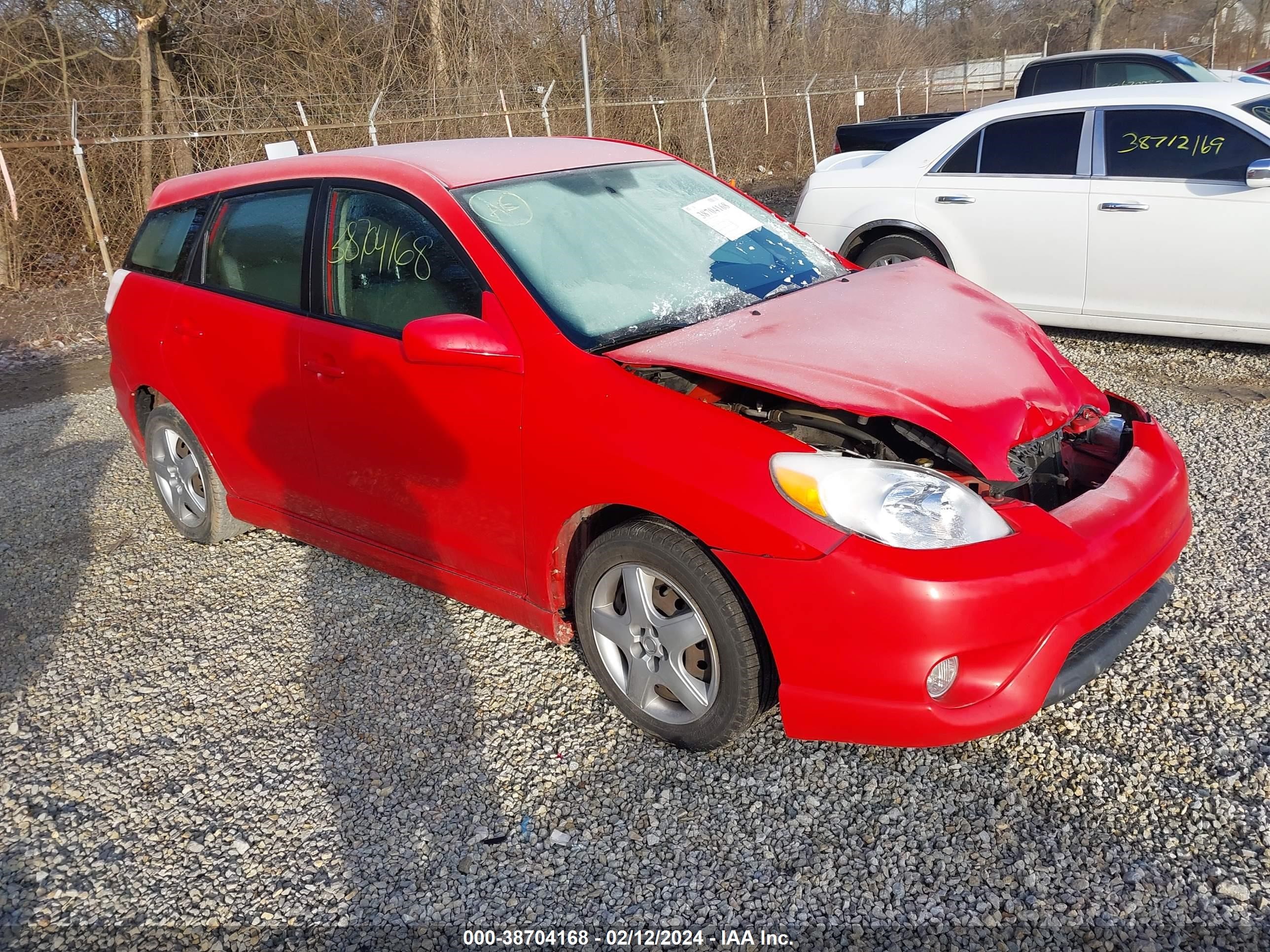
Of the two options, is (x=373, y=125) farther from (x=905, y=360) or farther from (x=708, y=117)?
(x=905, y=360)

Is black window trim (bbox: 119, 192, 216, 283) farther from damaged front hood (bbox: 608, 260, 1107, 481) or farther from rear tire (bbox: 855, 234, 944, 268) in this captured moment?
rear tire (bbox: 855, 234, 944, 268)

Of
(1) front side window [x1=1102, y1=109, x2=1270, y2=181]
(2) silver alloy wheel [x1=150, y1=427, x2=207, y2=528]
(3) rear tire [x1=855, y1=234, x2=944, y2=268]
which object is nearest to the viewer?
(2) silver alloy wheel [x1=150, y1=427, x2=207, y2=528]

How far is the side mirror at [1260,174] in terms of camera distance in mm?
5641

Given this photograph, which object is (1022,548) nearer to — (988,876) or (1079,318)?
(988,876)

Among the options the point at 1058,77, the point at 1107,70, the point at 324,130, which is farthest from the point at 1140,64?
the point at 324,130

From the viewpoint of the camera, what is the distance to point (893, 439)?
2.96 metres

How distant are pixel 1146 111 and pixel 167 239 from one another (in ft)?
18.9

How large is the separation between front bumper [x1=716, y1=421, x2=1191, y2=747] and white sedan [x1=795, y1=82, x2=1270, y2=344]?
13.5 ft

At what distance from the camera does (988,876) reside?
248 centimetres

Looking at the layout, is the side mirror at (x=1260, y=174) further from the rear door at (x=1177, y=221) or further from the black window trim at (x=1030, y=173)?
the black window trim at (x=1030, y=173)

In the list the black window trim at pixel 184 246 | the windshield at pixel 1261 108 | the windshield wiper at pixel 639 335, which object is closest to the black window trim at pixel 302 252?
the black window trim at pixel 184 246

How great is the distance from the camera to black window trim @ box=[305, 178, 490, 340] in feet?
10.8

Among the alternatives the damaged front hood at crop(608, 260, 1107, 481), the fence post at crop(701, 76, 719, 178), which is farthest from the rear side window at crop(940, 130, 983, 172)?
the fence post at crop(701, 76, 719, 178)

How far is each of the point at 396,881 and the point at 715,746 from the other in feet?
3.11
